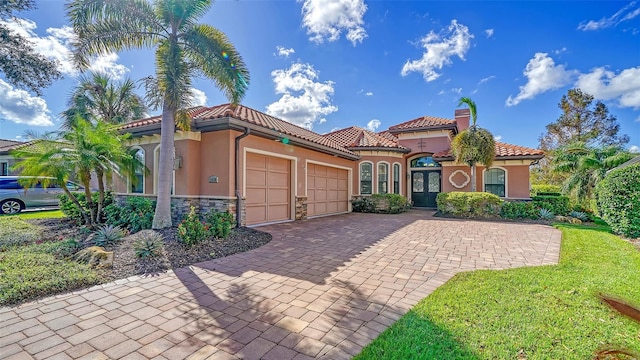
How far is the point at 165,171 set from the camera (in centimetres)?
732

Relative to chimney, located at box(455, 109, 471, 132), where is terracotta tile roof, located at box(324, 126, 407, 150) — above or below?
below

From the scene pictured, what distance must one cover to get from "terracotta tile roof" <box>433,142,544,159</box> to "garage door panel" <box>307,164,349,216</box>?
6.23 meters

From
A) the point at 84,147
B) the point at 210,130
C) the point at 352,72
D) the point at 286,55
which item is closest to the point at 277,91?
the point at 286,55

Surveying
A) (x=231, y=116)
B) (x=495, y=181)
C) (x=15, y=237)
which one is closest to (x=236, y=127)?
(x=231, y=116)

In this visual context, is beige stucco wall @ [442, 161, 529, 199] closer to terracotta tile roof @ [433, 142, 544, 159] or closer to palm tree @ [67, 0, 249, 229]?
terracotta tile roof @ [433, 142, 544, 159]

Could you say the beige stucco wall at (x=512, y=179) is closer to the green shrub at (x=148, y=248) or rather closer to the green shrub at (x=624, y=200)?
the green shrub at (x=624, y=200)

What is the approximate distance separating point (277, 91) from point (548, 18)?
1214 centimetres

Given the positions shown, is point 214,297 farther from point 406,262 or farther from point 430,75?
point 430,75

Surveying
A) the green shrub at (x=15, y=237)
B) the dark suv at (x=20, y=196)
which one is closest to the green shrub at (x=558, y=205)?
the green shrub at (x=15, y=237)

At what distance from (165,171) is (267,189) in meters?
3.37

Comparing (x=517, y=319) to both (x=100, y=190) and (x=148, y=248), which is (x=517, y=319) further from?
(x=100, y=190)

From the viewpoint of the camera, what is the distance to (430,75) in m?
14.3

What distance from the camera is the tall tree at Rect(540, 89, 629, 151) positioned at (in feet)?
75.0

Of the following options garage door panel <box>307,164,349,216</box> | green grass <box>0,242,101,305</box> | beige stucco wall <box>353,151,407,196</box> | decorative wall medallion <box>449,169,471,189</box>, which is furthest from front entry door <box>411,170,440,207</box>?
green grass <box>0,242,101,305</box>
